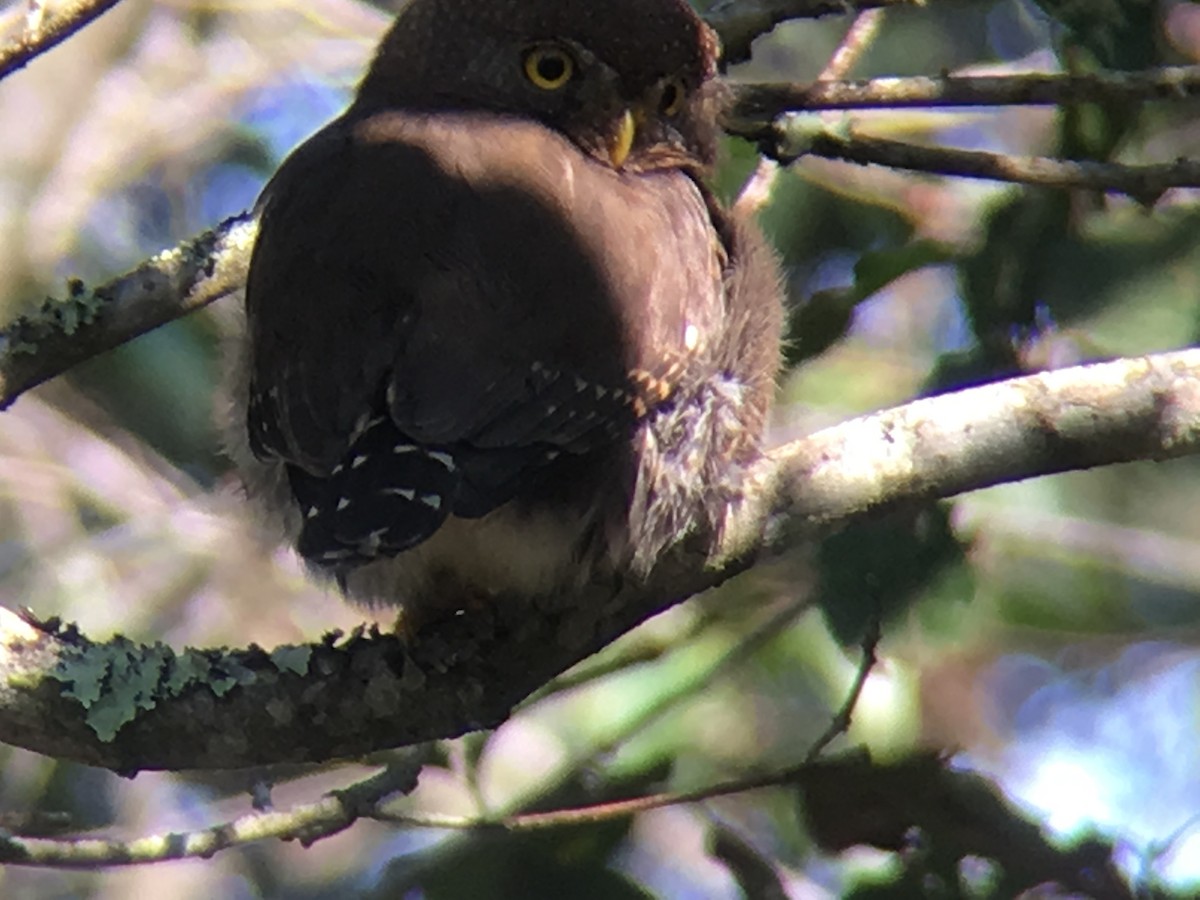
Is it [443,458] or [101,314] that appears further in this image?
[101,314]

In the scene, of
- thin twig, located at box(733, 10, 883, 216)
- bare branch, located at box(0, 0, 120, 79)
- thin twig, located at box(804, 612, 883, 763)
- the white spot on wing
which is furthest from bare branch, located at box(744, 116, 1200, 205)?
bare branch, located at box(0, 0, 120, 79)

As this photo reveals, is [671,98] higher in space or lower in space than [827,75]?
higher

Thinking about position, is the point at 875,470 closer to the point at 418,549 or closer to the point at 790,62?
the point at 418,549

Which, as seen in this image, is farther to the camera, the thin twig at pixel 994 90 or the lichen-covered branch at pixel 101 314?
the thin twig at pixel 994 90

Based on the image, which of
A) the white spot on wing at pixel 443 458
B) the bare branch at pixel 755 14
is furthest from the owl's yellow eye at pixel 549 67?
the white spot on wing at pixel 443 458

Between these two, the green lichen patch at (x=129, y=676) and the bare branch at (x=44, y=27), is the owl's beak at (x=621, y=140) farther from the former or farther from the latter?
the green lichen patch at (x=129, y=676)

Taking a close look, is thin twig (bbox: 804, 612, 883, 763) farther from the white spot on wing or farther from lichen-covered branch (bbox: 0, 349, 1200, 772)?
the white spot on wing

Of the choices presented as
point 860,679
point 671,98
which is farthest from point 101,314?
point 860,679

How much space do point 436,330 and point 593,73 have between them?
0.91 meters

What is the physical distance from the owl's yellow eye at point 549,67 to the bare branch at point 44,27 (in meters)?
0.83

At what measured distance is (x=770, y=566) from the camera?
4.07 metres

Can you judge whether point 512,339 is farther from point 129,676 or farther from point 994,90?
point 994,90

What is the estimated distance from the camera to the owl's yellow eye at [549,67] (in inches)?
127

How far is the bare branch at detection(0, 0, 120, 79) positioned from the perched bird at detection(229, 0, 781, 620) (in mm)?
415
